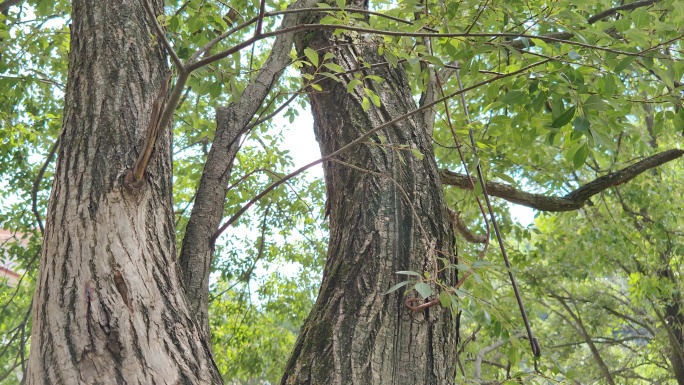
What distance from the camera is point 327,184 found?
2291 mm

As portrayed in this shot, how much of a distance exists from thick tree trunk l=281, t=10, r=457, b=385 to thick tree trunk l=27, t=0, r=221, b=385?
366 mm

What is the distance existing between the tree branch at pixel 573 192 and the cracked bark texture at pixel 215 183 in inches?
36.9

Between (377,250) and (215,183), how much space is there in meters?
0.88

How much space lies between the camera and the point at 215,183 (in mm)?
2441

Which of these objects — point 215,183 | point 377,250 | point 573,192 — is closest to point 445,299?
point 377,250

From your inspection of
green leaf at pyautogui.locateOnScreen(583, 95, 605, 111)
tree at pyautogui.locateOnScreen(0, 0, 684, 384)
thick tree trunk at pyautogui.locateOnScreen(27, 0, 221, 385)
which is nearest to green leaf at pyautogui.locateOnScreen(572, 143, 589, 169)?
tree at pyautogui.locateOnScreen(0, 0, 684, 384)

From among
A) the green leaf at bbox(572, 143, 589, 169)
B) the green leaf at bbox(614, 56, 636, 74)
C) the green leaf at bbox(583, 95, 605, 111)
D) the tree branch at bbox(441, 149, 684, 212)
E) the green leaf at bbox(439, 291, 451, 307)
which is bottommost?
the green leaf at bbox(439, 291, 451, 307)

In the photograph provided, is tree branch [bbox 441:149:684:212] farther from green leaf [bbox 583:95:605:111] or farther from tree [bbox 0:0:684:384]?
green leaf [bbox 583:95:605:111]

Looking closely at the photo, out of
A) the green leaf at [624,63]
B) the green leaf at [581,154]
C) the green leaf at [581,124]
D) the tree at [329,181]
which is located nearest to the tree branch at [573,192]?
the tree at [329,181]

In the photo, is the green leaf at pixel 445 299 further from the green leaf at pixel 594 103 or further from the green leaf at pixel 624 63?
the green leaf at pixel 624 63

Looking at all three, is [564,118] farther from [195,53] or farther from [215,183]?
[215,183]

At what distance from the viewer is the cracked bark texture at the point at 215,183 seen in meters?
2.21

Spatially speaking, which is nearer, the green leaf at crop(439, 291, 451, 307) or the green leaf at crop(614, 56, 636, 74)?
the green leaf at crop(439, 291, 451, 307)

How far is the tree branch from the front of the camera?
2.70 m
